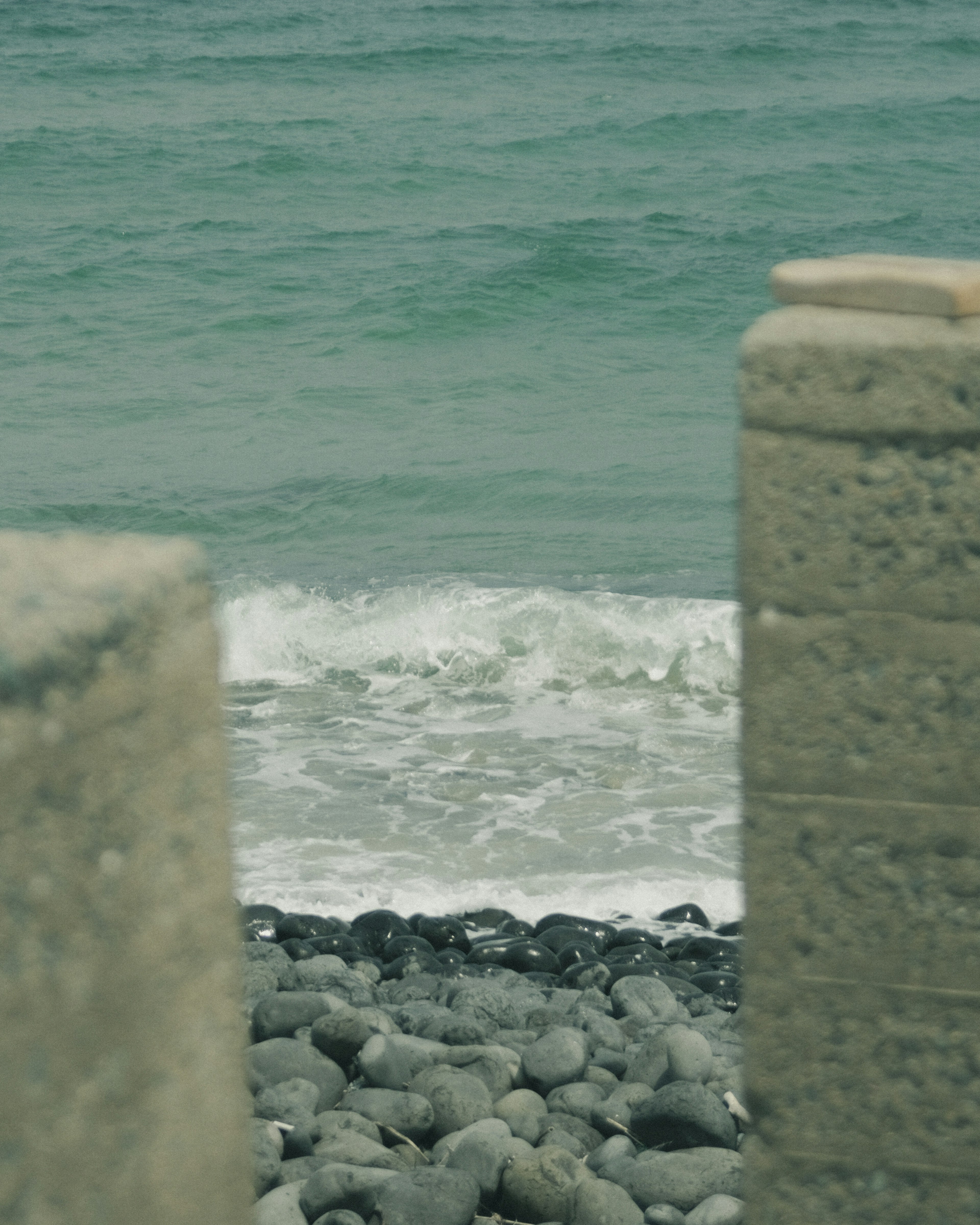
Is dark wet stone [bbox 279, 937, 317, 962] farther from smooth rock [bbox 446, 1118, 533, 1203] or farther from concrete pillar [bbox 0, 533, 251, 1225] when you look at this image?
concrete pillar [bbox 0, 533, 251, 1225]

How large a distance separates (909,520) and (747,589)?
19 cm

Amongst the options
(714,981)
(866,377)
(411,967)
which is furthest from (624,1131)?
(866,377)

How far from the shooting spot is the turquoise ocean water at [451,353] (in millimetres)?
7934

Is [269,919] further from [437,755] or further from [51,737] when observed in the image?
[51,737]

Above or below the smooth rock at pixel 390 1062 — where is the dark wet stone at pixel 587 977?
below

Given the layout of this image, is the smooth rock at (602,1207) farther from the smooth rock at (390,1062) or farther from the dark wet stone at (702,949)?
the dark wet stone at (702,949)

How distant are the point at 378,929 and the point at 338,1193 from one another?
8.28 ft

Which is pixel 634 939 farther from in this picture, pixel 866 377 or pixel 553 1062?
pixel 866 377

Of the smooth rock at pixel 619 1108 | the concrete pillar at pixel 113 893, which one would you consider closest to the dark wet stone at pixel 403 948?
the smooth rock at pixel 619 1108

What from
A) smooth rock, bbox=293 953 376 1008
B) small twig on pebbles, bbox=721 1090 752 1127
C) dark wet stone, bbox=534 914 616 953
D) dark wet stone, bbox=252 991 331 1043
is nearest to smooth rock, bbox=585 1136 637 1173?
small twig on pebbles, bbox=721 1090 752 1127

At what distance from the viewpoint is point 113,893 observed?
1176mm

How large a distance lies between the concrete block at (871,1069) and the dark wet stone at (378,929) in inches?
167

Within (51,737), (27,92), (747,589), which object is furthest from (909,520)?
(27,92)

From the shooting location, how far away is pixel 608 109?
26.1 meters
